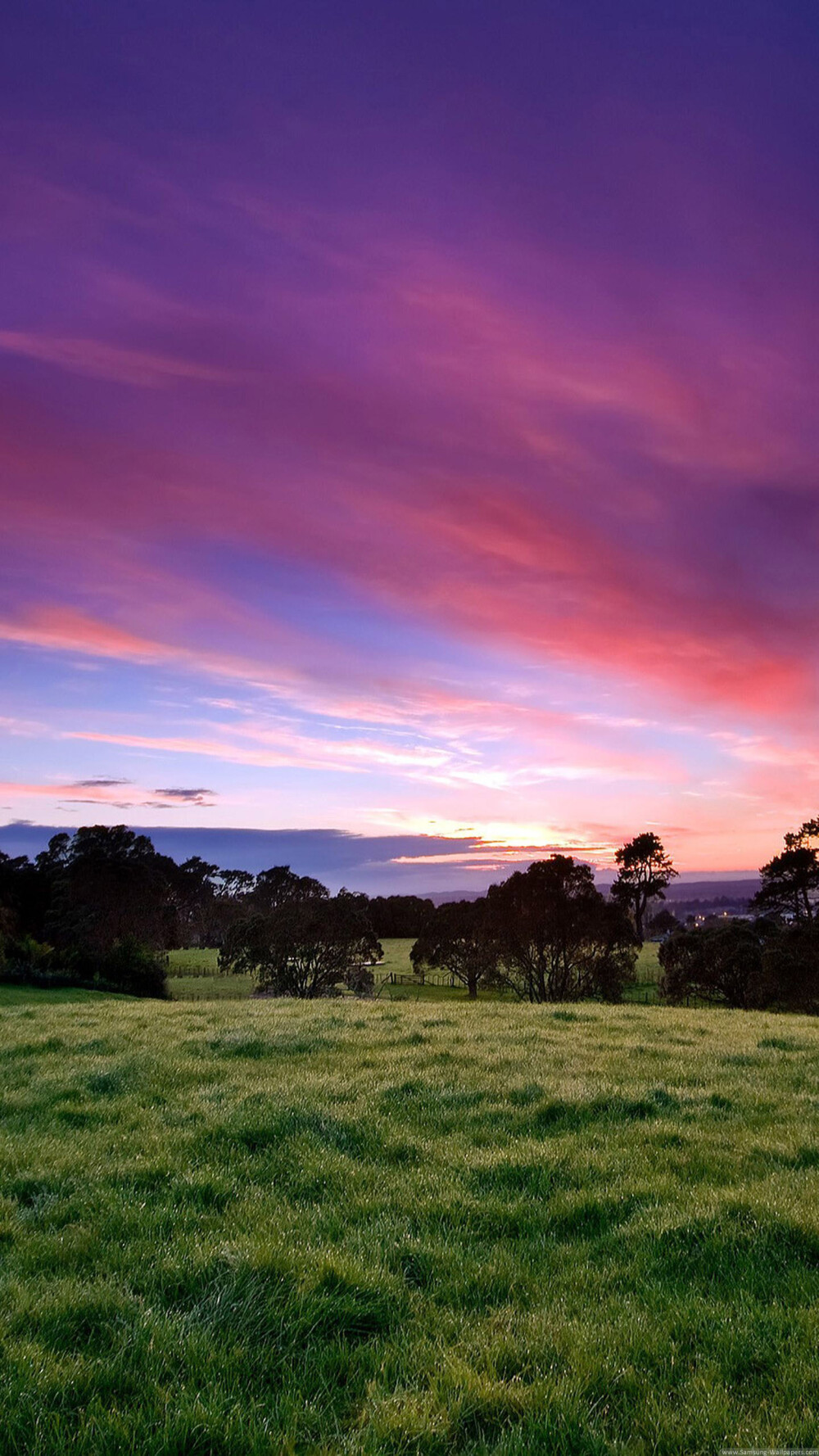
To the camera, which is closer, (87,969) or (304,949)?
(87,969)

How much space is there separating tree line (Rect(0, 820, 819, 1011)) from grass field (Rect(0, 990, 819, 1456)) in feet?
164

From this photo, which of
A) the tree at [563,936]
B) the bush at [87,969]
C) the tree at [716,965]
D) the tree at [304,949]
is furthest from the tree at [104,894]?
the tree at [716,965]

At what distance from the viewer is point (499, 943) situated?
65062 millimetres

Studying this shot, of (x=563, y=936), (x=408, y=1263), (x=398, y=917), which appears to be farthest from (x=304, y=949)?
(x=398, y=917)

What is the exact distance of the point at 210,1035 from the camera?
1731cm

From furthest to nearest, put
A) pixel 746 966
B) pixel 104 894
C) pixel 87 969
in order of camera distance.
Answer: pixel 104 894
pixel 87 969
pixel 746 966

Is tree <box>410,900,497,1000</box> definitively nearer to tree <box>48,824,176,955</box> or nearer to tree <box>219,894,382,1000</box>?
tree <box>219,894,382,1000</box>

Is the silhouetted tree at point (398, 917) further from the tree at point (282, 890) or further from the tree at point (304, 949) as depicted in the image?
the tree at point (304, 949)

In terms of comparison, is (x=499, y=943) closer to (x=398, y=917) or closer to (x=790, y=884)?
(x=790, y=884)

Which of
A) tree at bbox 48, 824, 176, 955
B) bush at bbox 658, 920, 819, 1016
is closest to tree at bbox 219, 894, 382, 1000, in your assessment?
tree at bbox 48, 824, 176, 955

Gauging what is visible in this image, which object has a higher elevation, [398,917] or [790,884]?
[790,884]

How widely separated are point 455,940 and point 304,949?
17.7 metres

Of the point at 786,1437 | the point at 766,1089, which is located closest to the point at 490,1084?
the point at 766,1089

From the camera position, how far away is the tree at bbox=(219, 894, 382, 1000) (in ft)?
221
